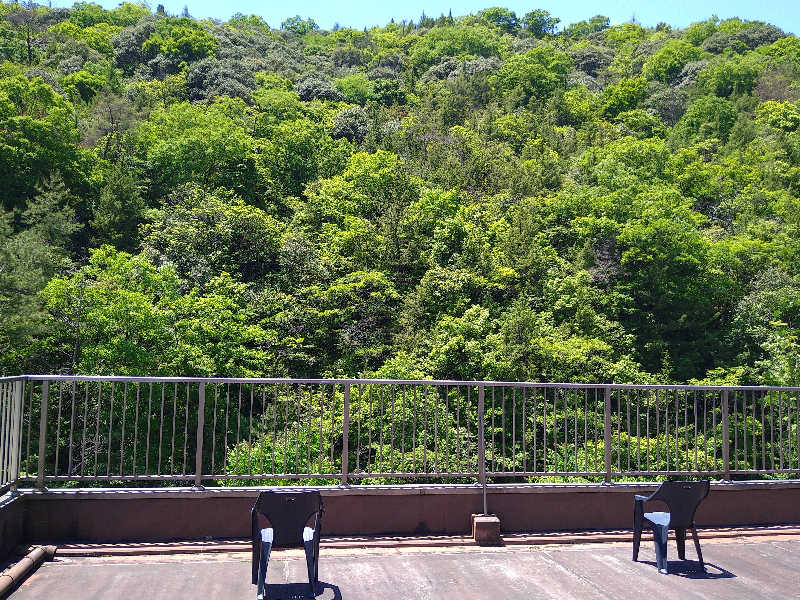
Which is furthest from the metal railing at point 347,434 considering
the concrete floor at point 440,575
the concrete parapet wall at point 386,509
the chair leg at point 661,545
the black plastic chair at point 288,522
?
the black plastic chair at point 288,522

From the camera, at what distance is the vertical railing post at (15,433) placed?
249 inches

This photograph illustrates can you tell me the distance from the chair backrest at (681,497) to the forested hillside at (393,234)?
18.5 m

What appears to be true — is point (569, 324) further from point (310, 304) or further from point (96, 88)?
point (96, 88)

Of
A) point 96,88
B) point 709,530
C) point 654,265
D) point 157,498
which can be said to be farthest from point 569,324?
point 96,88

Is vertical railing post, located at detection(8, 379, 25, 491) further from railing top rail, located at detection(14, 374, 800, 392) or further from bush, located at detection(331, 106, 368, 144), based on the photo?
bush, located at detection(331, 106, 368, 144)

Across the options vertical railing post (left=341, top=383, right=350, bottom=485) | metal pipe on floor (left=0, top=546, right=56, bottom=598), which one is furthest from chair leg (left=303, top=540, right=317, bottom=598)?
metal pipe on floor (left=0, top=546, right=56, bottom=598)

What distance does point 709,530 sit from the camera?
7.64 metres

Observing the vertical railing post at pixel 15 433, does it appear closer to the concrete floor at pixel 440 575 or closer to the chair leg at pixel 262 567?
the concrete floor at pixel 440 575

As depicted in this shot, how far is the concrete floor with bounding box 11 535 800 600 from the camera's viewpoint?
5441 mm

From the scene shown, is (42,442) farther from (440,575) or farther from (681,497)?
(681,497)

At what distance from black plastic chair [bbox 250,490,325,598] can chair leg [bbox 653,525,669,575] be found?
9.67 ft

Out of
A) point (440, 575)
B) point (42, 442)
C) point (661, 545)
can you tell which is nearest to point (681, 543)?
→ point (661, 545)

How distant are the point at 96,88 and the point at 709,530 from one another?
7230 cm

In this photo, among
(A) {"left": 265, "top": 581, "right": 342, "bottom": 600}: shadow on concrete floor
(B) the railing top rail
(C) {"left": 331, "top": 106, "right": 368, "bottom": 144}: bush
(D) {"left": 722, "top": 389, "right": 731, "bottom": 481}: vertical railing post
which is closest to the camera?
(A) {"left": 265, "top": 581, "right": 342, "bottom": 600}: shadow on concrete floor
